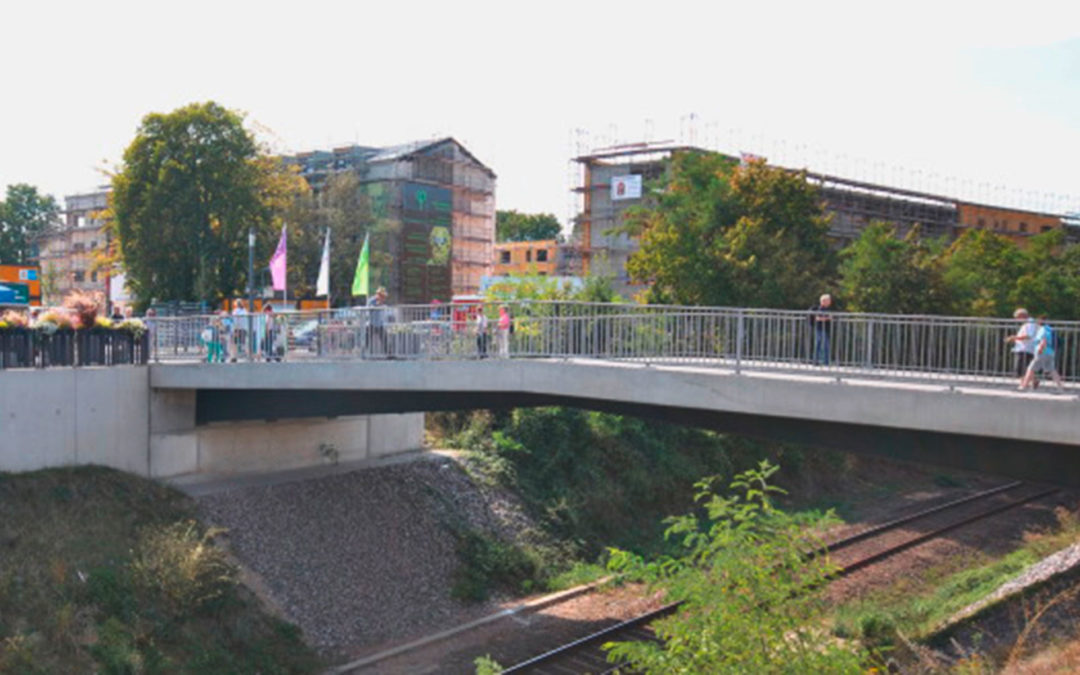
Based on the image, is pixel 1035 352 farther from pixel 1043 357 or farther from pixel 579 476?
pixel 579 476

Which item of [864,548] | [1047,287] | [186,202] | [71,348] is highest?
[186,202]

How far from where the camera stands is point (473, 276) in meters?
72.2

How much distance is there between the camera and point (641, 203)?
183 feet

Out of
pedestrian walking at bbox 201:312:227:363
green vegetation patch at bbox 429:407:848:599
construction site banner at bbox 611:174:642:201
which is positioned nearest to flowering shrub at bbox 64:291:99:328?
pedestrian walking at bbox 201:312:227:363

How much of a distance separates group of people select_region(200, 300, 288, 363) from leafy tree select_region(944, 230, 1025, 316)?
21932 millimetres

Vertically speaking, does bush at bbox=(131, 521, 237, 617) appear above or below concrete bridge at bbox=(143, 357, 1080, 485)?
below

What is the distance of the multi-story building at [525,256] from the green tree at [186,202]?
4067cm

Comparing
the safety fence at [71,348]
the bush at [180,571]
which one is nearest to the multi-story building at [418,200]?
the safety fence at [71,348]

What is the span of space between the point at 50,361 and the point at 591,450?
15.9 m

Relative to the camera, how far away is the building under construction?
57.2 m

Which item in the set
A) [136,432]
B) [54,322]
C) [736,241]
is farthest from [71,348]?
[736,241]

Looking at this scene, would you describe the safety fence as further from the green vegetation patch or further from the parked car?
the green vegetation patch

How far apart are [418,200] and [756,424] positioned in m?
50.8

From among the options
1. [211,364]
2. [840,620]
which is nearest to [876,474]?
[840,620]
